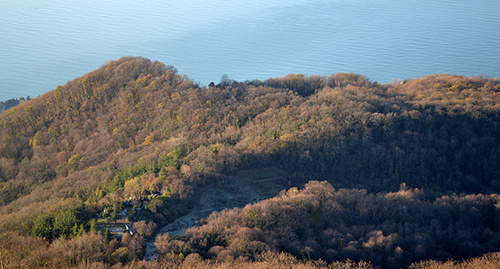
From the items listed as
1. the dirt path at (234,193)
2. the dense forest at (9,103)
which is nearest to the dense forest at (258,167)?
the dirt path at (234,193)

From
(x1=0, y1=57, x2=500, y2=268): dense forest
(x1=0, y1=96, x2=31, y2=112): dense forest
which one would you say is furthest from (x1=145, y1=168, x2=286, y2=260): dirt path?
(x1=0, y1=96, x2=31, y2=112): dense forest

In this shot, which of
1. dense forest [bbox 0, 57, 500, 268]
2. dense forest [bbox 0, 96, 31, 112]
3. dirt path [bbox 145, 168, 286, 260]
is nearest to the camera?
dense forest [bbox 0, 57, 500, 268]

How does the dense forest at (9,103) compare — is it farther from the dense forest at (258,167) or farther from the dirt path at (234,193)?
the dirt path at (234,193)

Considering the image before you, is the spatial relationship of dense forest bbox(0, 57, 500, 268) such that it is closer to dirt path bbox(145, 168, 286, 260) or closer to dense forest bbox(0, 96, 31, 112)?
dirt path bbox(145, 168, 286, 260)

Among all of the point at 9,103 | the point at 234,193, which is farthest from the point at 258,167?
the point at 9,103

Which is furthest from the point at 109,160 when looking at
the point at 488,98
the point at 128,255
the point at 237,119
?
the point at 488,98

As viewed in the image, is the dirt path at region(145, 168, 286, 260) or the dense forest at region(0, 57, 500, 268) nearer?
the dense forest at region(0, 57, 500, 268)

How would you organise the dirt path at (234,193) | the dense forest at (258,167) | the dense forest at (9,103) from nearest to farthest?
the dense forest at (258,167) < the dirt path at (234,193) < the dense forest at (9,103)

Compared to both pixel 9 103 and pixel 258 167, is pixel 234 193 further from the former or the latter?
pixel 9 103

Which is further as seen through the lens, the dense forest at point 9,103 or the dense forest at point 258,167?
the dense forest at point 9,103
